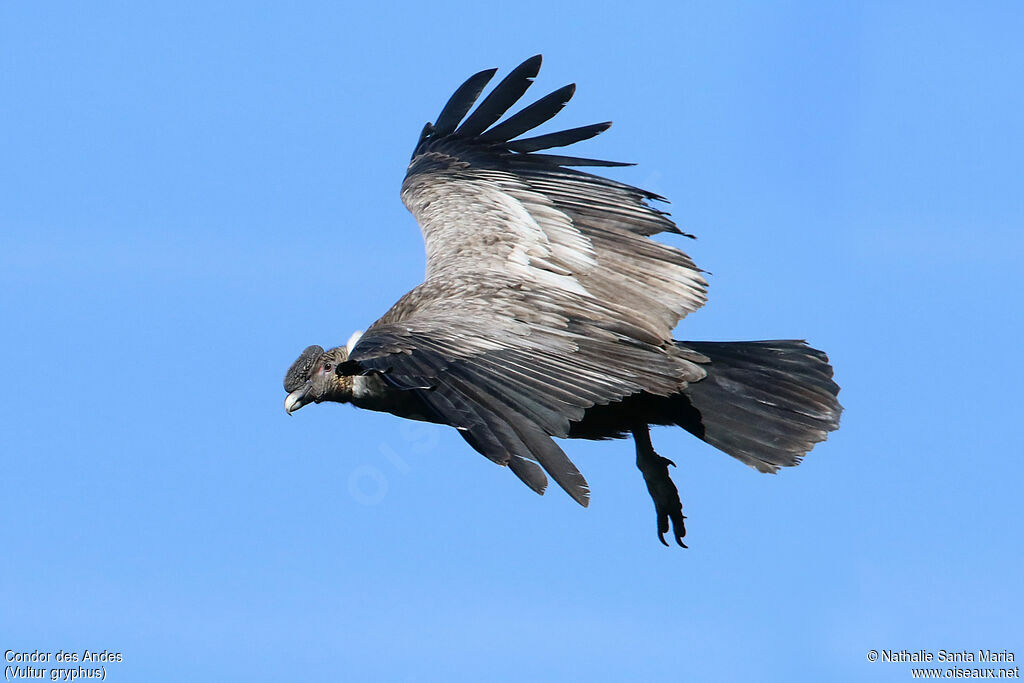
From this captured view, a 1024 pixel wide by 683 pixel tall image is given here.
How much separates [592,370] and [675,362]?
84cm

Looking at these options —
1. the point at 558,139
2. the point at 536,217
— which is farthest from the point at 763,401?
the point at 558,139

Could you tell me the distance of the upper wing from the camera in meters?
8.42

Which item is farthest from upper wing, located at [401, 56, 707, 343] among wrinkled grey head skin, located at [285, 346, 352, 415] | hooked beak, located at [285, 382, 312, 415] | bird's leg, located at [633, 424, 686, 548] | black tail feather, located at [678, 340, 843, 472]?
hooked beak, located at [285, 382, 312, 415]

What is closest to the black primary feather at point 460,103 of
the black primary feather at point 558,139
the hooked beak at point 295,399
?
the black primary feather at point 558,139

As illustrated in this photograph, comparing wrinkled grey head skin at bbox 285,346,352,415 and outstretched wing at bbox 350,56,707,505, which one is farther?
wrinkled grey head skin at bbox 285,346,352,415

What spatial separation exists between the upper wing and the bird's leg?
2.12 ft

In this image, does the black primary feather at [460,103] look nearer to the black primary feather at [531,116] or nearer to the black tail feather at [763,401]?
the black primary feather at [531,116]

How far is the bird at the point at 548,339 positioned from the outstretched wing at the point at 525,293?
1cm

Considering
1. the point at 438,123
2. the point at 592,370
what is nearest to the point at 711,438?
the point at 592,370

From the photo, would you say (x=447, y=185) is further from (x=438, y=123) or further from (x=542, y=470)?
(x=542, y=470)

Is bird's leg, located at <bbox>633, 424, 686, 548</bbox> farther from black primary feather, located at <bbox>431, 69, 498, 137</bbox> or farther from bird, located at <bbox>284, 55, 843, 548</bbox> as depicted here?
black primary feather, located at <bbox>431, 69, 498, 137</bbox>

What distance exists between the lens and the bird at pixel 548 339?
261 inches

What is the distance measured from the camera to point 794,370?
7.96m

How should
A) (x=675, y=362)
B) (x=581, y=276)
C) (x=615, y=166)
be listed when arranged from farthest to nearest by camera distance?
(x=615, y=166)
(x=581, y=276)
(x=675, y=362)
